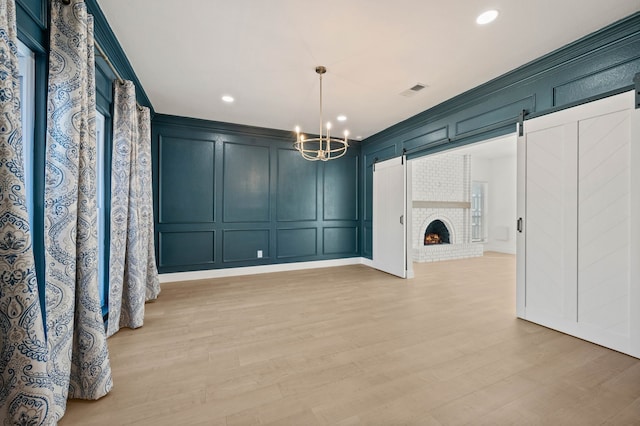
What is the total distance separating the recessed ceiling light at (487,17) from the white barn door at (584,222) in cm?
120

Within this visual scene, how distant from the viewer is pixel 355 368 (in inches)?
79.9

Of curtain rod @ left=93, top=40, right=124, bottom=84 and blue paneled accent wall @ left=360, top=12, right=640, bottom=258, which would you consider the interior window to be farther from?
curtain rod @ left=93, top=40, right=124, bottom=84

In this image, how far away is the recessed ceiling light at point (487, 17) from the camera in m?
2.13

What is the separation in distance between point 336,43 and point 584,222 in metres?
2.82

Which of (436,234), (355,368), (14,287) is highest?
(14,287)

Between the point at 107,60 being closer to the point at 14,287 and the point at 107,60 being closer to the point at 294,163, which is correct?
the point at 14,287

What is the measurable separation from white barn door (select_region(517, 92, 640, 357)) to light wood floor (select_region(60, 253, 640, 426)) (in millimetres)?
268

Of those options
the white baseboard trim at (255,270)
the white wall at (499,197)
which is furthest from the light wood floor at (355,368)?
the white wall at (499,197)

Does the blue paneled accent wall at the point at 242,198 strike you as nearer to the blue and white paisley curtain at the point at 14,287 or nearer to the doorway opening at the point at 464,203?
the doorway opening at the point at 464,203

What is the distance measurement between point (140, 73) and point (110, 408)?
3.26 m

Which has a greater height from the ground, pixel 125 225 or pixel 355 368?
pixel 125 225

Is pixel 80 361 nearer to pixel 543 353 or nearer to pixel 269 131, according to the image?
pixel 543 353

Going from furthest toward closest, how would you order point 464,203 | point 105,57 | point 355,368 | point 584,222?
1. point 464,203
2. point 584,222
3. point 105,57
4. point 355,368

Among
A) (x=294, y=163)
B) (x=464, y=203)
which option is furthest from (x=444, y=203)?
(x=294, y=163)
